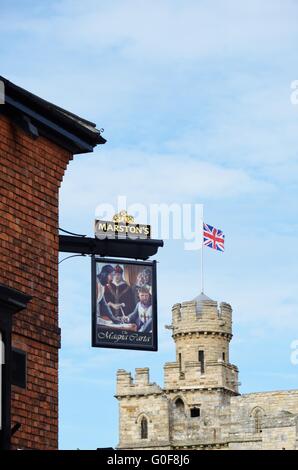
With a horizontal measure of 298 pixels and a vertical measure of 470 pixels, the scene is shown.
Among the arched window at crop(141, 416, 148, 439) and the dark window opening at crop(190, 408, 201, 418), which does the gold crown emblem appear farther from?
the dark window opening at crop(190, 408, 201, 418)

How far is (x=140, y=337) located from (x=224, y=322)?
86.8m

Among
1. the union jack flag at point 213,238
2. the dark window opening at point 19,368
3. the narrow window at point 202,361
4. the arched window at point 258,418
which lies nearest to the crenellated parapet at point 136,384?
the narrow window at point 202,361

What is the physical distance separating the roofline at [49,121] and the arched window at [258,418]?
8243cm

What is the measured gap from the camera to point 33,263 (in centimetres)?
2536

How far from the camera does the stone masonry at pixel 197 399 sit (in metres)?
109

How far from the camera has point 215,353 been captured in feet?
374

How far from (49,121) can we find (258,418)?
280 feet

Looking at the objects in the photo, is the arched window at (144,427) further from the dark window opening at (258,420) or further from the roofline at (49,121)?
the roofline at (49,121)

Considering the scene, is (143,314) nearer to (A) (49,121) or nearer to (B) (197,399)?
(A) (49,121)

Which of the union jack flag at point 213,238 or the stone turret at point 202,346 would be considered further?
the stone turret at point 202,346

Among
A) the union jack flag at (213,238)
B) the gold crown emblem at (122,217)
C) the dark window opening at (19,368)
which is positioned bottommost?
the dark window opening at (19,368)

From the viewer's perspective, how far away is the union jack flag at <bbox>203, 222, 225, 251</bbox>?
323 feet
